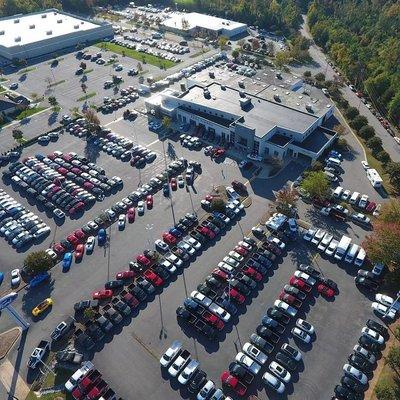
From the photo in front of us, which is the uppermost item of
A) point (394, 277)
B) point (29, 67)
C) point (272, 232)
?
point (394, 277)

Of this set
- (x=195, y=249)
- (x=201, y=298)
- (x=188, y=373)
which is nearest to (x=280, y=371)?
(x=188, y=373)

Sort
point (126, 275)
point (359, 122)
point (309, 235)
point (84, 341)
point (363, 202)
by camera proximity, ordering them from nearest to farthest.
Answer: point (84, 341) < point (126, 275) < point (309, 235) < point (363, 202) < point (359, 122)

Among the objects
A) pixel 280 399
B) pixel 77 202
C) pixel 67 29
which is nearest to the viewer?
pixel 280 399

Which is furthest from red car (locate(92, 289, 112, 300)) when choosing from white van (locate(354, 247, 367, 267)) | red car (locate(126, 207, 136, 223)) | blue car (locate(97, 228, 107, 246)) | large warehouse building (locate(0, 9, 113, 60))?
large warehouse building (locate(0, 9, 113, 60))

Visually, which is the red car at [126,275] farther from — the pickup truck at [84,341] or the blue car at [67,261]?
the pickup truck at [84,341]

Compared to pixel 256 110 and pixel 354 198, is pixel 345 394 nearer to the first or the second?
pixel 354 198

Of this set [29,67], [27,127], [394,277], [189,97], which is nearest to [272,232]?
[394,277]

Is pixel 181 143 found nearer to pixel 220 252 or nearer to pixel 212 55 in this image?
pixel 220 252
